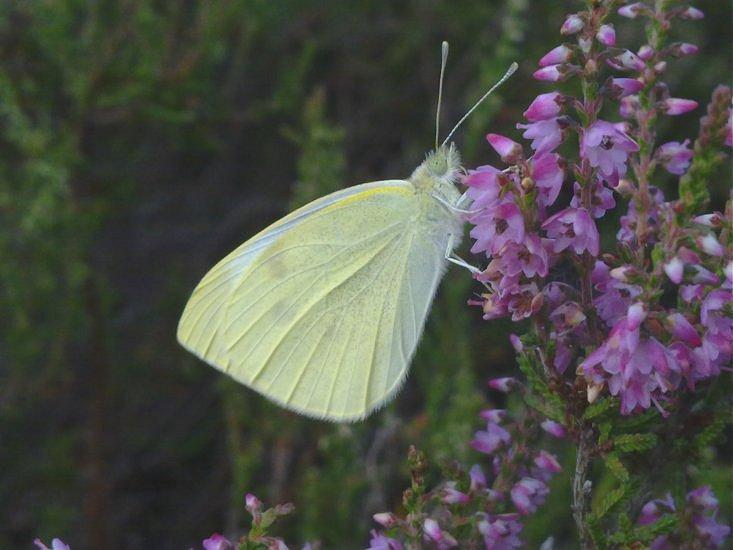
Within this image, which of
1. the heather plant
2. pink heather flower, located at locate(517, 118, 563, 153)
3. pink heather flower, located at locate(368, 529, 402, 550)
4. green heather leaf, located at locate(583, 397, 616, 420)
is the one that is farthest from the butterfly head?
pink heather flower, located at locate(368, 529, 402, 550)

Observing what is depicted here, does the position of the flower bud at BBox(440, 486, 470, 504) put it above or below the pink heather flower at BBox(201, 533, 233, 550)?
below

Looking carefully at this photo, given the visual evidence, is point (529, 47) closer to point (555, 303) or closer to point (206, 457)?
point (206, 457)

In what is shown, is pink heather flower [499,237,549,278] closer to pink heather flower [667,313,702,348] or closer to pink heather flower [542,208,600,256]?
pink heather flower [542,208,600,256]

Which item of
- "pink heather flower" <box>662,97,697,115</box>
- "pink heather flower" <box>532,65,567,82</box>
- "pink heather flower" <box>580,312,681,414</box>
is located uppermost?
"pink heather flower" <box>532,65,567,82</box>

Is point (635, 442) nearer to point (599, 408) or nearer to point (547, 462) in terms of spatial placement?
point (599, 408)

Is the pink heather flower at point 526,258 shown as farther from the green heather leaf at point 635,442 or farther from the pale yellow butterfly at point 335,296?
the pale yellow butterfly at point 335,296

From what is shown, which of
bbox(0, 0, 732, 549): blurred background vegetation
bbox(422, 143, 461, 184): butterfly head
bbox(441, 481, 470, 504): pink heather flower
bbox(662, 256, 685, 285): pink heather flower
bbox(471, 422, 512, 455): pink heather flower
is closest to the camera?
bbox(662, 256, 685, 285): pink heather flower

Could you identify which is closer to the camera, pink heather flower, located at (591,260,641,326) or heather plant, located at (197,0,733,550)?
heather plant, located at (197,0,733,550)

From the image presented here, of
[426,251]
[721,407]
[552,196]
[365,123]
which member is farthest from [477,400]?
[365,123]
